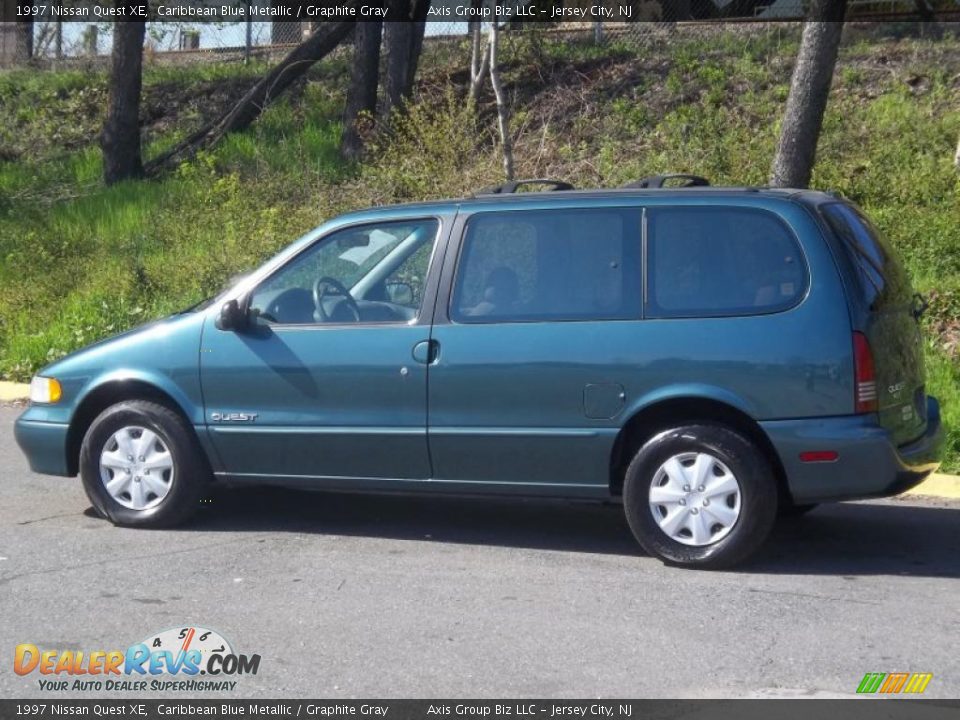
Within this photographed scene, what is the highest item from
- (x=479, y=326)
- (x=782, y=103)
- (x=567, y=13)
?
(x=567, y=13)

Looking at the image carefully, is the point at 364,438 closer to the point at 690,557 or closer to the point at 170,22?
the point at 690,557

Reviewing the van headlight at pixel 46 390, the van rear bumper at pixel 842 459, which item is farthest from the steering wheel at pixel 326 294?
the van rear bumper at pixel 842 459

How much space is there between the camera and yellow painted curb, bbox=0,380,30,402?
11781mm

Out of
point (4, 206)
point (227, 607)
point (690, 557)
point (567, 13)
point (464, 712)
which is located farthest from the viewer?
point (567, 13)

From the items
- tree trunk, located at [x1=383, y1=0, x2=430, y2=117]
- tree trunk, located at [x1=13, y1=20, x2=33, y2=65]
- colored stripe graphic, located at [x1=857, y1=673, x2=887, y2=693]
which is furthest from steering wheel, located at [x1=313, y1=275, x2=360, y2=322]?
tree trunk, located at [x1=13, y1=20, x2=33, y2=65]

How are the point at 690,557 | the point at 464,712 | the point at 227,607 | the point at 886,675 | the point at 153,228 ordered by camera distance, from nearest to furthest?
the point at 464,712, the point at 886,675, the point at 227,607, the point at 690,557, the point at 153,228

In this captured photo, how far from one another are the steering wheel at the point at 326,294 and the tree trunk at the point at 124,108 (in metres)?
12.4

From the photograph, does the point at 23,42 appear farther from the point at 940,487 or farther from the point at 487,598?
the point at 487,598

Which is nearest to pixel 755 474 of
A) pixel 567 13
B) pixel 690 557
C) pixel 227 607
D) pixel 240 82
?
pixel 690 557

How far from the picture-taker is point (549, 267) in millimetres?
6629

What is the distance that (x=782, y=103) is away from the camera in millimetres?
16422

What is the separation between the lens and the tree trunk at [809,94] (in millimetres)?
12203

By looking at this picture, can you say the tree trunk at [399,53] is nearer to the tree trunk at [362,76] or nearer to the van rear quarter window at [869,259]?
the tree trunk at [362,76]

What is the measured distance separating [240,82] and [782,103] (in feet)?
32.4
